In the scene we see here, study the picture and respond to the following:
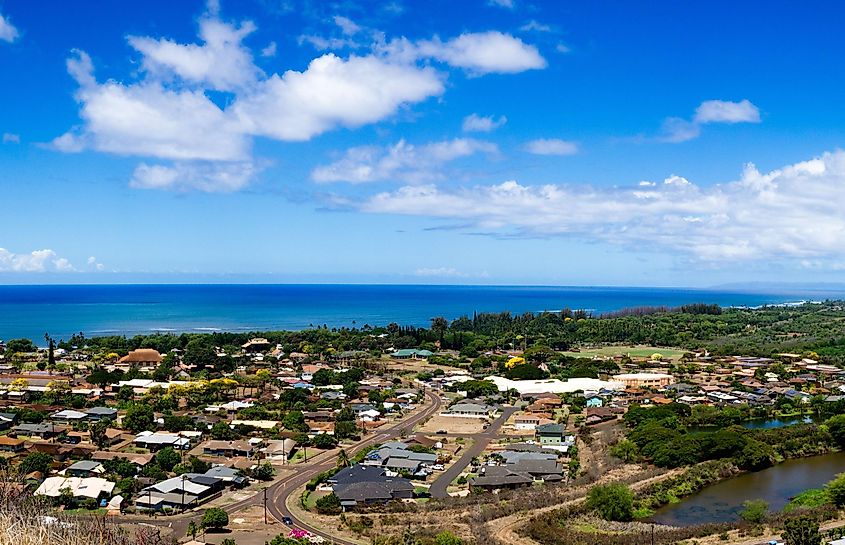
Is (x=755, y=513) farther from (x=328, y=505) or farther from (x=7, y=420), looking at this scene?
(x=7, y=420)

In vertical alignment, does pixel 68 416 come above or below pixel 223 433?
above

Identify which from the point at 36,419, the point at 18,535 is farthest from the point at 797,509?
the point at 36,419

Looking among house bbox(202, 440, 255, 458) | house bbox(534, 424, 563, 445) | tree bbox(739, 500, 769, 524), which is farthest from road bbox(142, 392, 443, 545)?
tree bbox(739, 500, 769, 524)

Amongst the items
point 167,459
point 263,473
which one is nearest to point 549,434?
point 263,473

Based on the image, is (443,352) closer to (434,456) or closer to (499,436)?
(499,436)

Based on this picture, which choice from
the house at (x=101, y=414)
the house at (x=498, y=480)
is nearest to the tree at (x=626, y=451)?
the house at (x=498, y=480)

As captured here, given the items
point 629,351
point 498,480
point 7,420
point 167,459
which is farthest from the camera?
point 629,351
